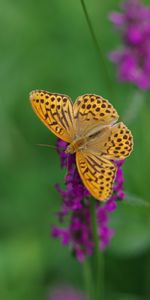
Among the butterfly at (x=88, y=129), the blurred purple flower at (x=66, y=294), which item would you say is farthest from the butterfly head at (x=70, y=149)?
the blurred purple flower at (x=66, y=294)

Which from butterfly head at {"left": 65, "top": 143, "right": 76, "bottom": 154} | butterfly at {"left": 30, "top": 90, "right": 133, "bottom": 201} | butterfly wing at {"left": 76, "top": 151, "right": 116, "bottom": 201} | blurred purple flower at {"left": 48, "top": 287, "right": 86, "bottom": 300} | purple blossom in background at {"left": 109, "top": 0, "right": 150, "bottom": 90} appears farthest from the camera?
purple blossom in background at {"left": 109, "top": 0, "right": 150, "bottom": 90}

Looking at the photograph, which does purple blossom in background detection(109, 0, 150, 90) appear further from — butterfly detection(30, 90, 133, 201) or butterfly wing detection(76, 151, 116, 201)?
butterfly wing detection(76, 151, 116, 201)

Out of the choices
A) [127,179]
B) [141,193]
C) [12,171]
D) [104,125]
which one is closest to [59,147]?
[104,125]

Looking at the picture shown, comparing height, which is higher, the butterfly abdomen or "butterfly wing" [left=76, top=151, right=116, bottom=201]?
the butterfly abdomen

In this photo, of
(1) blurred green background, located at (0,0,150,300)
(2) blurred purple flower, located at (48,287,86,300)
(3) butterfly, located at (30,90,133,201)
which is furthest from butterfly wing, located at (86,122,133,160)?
(2) blurred purple flower, located at (48,287,86,300)

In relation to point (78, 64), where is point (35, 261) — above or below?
below

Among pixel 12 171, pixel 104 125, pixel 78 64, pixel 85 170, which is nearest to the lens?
pixel 85 170

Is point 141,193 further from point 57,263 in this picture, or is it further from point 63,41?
point 63,41
